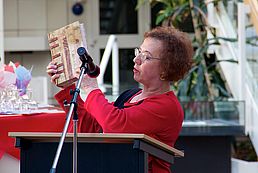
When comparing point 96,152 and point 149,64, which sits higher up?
point 149,64

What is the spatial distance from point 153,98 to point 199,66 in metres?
3.64

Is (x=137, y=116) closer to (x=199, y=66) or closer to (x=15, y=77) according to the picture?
(x=15, y=77)

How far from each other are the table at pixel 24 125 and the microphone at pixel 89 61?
813mm

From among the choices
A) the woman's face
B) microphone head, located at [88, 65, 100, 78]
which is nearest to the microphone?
microphone head, located at [88, 65, 100, 78]

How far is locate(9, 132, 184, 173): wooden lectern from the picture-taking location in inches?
93.0

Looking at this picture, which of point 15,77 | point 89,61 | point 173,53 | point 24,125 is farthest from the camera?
point 15,77

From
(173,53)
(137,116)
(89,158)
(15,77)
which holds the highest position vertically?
(173,53)

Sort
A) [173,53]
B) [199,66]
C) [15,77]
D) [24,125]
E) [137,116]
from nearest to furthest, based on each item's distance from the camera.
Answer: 1. [137,116]
2. [173,53]
3. [24,125]
4. [15,77]
5. [199,66]

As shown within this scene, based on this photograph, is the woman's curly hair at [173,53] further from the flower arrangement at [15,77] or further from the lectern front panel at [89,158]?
the flower arrangement at [15,77]

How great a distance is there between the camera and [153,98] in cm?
264

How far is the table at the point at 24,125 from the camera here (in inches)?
126

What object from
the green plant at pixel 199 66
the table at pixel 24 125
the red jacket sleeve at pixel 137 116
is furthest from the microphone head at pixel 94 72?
the green plant at pixel 199 66

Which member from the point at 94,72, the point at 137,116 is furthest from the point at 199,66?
the point at 94,72

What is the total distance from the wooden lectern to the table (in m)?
0.70
